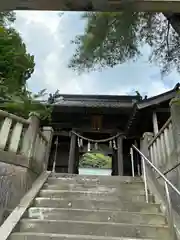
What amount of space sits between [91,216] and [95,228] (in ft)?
1.25

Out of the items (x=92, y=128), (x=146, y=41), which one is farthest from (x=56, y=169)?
(x=146, y=41)

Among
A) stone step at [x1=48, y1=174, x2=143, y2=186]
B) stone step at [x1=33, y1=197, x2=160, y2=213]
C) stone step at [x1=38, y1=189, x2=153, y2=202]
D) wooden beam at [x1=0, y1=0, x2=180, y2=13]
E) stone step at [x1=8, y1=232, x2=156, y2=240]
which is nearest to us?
wooden beam at [x1=0, y1=0, x2=180, y2=13]

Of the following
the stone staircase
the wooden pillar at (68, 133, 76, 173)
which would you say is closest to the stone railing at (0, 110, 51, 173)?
the stone staircase

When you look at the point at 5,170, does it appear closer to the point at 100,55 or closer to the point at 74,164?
the point at 100,55

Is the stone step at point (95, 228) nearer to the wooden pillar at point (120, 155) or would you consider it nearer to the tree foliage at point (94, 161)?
the wooden pillar at point (120, 155)

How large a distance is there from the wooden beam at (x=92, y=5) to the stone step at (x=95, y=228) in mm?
2738

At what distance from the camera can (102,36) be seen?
16.9 ft

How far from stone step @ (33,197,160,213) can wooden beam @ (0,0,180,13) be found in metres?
3.11

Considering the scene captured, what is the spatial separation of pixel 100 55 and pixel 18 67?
196 cm

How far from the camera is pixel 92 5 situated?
2.25 metres

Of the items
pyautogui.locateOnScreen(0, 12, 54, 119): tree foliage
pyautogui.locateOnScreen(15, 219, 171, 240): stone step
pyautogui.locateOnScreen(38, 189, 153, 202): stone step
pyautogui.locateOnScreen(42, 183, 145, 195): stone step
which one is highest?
pyautogui.locateOnScreen(0, 12, 54, 119): tree foliage

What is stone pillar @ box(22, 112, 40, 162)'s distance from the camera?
4.83 meters

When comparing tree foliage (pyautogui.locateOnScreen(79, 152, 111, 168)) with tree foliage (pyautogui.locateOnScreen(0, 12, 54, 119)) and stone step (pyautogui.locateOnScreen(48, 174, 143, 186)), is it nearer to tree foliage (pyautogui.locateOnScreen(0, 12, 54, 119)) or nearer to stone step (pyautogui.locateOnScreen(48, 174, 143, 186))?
stone step (pyautogui.locateOnScreen(48, 174, 143, 186))

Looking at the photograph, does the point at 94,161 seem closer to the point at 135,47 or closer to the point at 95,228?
the point at 135,47
